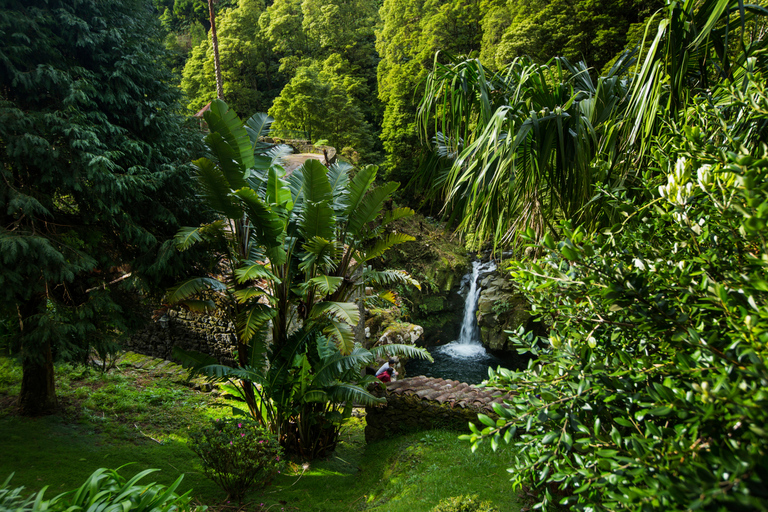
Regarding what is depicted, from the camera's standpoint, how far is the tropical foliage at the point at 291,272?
5227mm

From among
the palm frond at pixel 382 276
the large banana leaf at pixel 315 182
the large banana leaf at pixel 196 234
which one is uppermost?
the large banana leaf at pixel 315 182

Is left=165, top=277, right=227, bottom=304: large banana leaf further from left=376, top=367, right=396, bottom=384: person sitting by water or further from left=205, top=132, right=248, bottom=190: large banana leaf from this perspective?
left=376, top=367, right=396, bottom=384: person sitting by water

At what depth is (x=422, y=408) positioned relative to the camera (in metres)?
6.59

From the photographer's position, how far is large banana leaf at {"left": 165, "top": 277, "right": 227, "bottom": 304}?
5.11 meters

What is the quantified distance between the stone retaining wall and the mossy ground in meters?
0.23

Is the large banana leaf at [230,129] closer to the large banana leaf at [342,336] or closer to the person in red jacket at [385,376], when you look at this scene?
the large banana leaf at [342,336]

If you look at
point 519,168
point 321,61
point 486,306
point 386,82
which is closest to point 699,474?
point 519,168

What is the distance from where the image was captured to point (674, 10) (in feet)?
7.80

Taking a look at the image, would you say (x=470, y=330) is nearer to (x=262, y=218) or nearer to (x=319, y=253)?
(x=319, y=253)

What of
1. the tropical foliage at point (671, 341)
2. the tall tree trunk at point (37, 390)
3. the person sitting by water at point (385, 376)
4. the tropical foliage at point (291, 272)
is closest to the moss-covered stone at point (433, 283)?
the person sitting by water at point (385, 376)

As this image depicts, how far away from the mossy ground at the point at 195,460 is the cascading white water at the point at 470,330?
902 cm

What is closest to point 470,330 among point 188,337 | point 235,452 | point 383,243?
point 188,337

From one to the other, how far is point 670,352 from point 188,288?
5232 mm

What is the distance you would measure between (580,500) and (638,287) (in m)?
0.90
